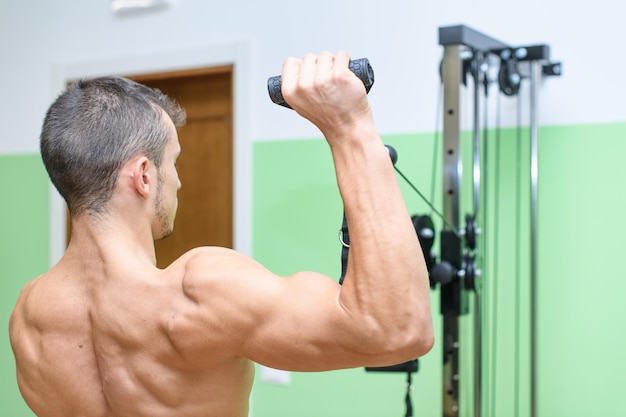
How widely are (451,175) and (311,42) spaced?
100 centimetres

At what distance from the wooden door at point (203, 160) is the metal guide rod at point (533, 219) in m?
1.34

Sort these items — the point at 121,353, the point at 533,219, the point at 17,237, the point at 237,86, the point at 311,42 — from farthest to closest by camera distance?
the point at 17,237, the point at 237,86, the point at 311,42, the point at 533,219, the point at 121,353

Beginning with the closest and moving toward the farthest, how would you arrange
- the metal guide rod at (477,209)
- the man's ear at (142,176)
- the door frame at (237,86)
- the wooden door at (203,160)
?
the man's ear at (142,176) → the metal guide rod at (477,209) → the door frame at (237,86) → the wooden door at (203,160)

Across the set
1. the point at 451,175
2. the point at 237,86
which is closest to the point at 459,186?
the point at 451,175

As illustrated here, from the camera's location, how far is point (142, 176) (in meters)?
1.24

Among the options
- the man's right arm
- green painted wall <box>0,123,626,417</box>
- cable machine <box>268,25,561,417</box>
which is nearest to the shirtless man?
the man's right arm

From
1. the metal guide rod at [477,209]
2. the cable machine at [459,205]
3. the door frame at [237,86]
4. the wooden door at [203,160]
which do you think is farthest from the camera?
the wooden door at [203,160]

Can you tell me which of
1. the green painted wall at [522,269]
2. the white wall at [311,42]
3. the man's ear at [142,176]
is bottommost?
the green painted wall at [522,269]

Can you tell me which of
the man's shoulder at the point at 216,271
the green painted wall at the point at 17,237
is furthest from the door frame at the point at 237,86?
the man's shoulder at the point at 216,271

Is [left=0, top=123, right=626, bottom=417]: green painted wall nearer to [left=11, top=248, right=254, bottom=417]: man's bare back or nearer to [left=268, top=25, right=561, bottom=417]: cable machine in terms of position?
[left=268, top=25, right=561, bottom=417]: cable machine

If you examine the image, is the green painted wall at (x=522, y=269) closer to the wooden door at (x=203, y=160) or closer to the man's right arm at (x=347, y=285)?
the wooden door at (x=203, y=160)

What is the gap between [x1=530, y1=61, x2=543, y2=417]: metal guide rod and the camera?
2.56 m

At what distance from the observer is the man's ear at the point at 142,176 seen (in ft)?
4.05

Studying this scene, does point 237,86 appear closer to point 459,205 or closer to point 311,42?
point 311,42
